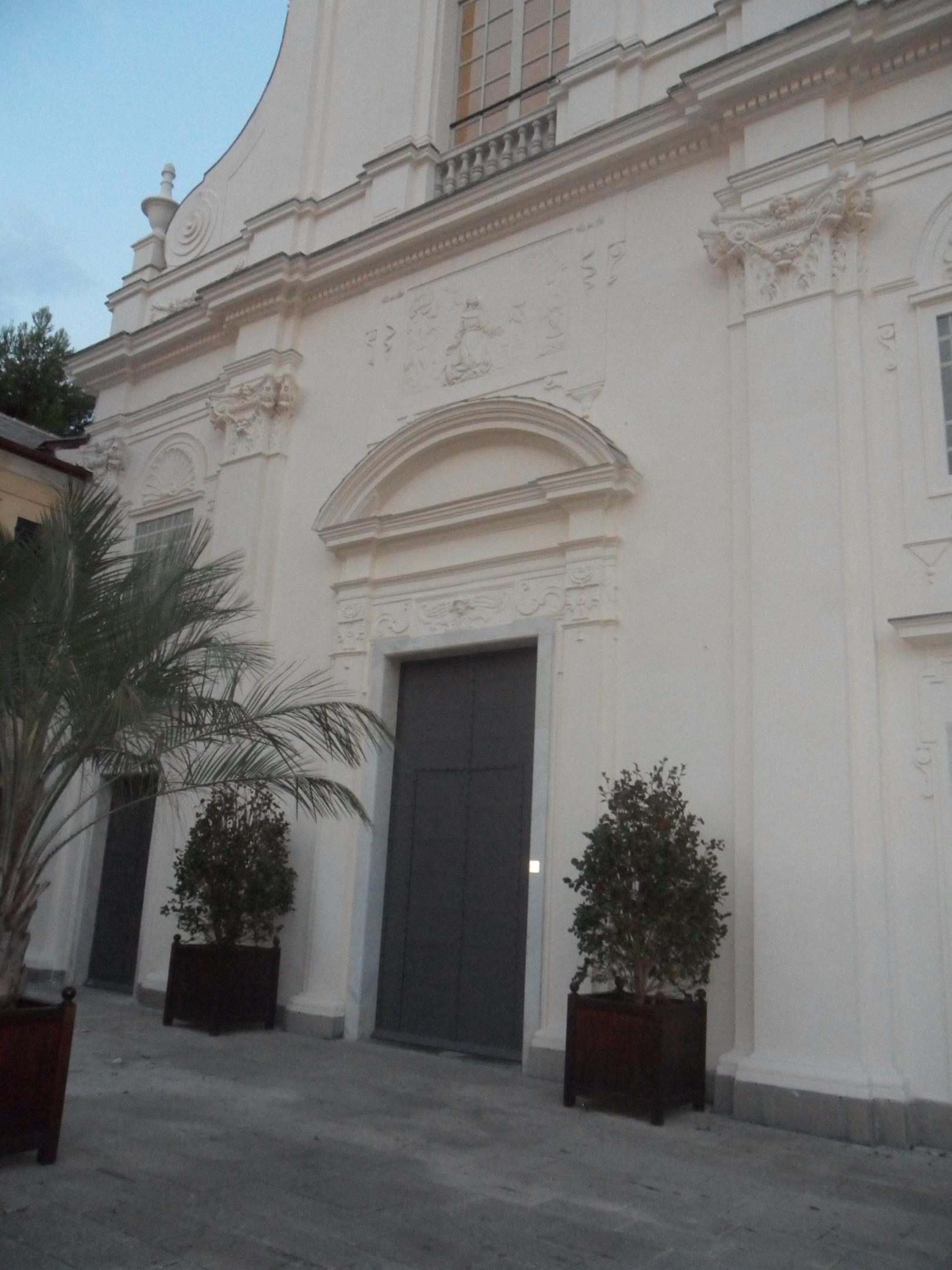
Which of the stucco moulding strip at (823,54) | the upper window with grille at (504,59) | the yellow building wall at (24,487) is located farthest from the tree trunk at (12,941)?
the yellow building wall at (24,487)

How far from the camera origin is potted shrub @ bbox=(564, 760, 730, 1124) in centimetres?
651

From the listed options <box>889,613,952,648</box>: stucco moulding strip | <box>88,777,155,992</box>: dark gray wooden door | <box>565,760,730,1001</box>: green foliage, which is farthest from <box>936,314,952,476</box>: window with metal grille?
<box>88,777,155,992</box>: dark gray wooden door

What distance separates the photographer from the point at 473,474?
31.8 ft

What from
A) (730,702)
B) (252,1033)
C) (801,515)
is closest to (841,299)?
(801,515)

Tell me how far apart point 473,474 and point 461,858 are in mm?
3420

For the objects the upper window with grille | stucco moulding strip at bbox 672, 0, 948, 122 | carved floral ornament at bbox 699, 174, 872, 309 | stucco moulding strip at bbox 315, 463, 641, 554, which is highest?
the upper window with grille

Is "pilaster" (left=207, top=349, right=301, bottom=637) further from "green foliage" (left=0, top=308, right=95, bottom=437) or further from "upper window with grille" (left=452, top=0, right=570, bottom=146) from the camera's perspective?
"green foliage" (left=0, top=308, right=95, bottom=437)

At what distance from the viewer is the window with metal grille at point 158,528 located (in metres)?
12.5

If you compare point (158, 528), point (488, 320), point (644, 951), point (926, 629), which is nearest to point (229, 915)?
point (644, 951)

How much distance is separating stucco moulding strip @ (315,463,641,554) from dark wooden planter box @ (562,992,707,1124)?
3834mm

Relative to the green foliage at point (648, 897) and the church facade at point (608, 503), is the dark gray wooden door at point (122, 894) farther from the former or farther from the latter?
the green foliage at point (648, 897)

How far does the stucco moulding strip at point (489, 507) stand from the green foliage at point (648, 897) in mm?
2557

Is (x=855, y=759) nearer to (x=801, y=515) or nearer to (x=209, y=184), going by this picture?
(x=801, y=515)

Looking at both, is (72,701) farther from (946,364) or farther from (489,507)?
(946,364)
